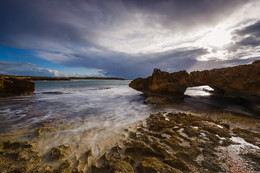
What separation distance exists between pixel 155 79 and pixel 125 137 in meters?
12.1

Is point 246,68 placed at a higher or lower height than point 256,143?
higher

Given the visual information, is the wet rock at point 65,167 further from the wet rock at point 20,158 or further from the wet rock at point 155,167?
the wet rock at point 155,167

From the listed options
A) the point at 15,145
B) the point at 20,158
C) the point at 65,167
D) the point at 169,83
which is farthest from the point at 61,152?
the point at 169,83

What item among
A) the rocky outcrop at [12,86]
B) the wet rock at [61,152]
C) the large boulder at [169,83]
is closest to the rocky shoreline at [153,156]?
the wet rock at [61,152]

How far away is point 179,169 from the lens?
2.44 metres

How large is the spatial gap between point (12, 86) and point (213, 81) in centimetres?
2619

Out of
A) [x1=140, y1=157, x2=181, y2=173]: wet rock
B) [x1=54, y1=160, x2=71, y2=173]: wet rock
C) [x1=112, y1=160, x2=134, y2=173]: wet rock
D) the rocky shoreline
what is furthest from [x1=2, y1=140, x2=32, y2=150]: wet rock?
[x1=140, y1=157, x2=181, y2=173]: wet rock

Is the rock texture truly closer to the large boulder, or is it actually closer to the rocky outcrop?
the large boulder

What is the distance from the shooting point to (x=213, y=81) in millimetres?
13438

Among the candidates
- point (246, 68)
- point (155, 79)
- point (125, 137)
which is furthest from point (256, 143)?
point (155, 79)

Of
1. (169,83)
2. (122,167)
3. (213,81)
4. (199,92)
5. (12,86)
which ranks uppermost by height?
(213,81)

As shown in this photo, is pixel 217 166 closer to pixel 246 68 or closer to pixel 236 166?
pixel 236 166

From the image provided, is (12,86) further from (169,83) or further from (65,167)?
(169,83)

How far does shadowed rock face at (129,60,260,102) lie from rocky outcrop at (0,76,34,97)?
57.3ft
